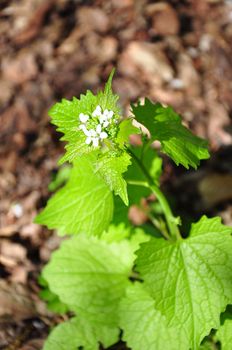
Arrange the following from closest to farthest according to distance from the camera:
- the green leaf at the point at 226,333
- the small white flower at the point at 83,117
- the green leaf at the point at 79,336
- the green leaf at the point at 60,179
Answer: the small white flower at the point at 83,117
the green leaf at the point at 226,333
the green leaf at the point at 79,336
the green leaf at the point at 60,179

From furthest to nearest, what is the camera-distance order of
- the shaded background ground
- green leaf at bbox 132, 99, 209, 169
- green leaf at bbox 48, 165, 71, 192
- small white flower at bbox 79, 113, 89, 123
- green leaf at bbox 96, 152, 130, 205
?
green leaf at bbox 48, 165, 71, 192 < the shaded background ground < green leaf at bbox 132, 99, 209, 169 < small white flower at bbox 79, 113, 89, 123 < green leaf at bbox 96, 152, 130, 205

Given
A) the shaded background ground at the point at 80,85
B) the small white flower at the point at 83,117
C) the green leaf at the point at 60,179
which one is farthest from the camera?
the green leaf at the point at 60,179

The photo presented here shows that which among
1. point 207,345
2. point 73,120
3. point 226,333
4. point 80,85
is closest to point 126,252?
point 207,345

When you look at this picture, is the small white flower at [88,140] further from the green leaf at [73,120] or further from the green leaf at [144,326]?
the green leaf at [144,326]

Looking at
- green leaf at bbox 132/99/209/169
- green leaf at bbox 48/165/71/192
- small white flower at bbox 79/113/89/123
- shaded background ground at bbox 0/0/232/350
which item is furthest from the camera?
green leaf at bbox 48/165/71/192

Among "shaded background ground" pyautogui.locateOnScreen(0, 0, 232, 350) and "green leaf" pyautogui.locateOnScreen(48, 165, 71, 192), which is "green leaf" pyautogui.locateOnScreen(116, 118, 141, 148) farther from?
"green leaf" pyautogui.locateOnScreen(48, 165, 71, 192)

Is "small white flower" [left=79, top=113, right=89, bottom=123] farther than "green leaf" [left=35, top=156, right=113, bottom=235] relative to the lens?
No

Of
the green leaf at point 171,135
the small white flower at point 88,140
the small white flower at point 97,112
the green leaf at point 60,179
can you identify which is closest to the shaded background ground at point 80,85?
the green leaf at point 60,179

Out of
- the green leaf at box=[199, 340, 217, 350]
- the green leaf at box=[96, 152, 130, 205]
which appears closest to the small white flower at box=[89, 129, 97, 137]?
the green leaf at box=[96, 152, 130, 205]

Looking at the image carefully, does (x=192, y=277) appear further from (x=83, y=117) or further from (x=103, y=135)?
(x=83, y=117)
